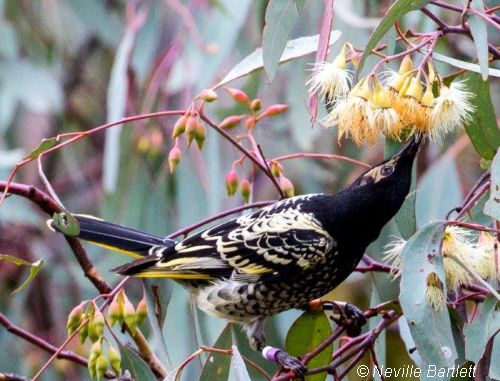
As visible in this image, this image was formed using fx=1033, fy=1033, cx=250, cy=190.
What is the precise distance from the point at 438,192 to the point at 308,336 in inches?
52.1

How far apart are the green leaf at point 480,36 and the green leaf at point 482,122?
0.33 metres

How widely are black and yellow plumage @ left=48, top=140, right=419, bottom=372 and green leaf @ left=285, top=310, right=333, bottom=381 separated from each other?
0.08 m

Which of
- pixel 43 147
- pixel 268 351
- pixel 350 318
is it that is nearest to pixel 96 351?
pixel 43 147

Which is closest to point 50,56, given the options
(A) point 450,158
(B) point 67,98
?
(B) point 67,98

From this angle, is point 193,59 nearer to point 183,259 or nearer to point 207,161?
point 207,161

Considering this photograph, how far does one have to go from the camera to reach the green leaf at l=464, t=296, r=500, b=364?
78.8 inches

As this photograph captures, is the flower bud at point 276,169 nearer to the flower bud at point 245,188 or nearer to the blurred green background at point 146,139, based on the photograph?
the flower bud at point 245,188

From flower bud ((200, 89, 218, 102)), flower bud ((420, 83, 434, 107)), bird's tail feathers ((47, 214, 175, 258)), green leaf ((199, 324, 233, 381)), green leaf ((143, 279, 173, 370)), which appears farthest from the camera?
bird's tail feathers ((47, 214, 175, 258))

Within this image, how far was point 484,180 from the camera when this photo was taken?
91.1 inches

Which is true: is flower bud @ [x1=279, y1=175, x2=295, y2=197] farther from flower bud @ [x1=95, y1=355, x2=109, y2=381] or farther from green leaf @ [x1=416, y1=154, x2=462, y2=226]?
green leaf @ [x1=416, y1=154, x2=462, y2=226]

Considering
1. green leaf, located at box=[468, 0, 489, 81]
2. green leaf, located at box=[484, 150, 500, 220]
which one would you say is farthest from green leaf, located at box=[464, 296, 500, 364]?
green leaf, located at box=[468, 0, 489, 81]

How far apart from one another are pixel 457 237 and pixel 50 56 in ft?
11.2

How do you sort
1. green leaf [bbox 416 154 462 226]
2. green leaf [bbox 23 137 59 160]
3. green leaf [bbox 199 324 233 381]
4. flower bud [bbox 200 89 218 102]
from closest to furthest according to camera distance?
green leaf [bbox 23 137 59 160] → flower bud [bbox 200 89 218 102] → green leaf [bbox 199 324 233 381] → green leaf [bbox 416 154 462 226]

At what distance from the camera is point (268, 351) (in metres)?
2.66
